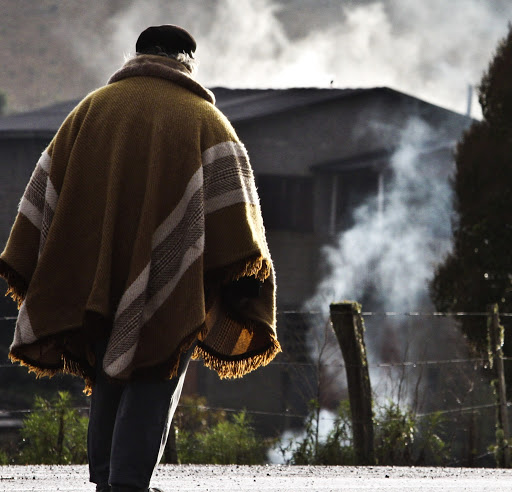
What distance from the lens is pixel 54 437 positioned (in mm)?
8180

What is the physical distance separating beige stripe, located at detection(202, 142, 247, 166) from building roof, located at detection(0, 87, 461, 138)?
542 inches

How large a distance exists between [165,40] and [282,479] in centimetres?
303

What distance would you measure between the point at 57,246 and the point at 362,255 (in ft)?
54.5

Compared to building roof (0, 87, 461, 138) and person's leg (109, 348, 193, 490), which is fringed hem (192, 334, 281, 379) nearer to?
person's leg (109, 348, 193, 490)

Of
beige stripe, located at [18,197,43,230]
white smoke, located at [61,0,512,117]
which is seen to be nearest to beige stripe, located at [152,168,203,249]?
beige stripe, located at [18,197,43,230]

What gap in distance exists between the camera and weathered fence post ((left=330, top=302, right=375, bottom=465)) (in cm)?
808

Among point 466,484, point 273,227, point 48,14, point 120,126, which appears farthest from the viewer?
point 48,14

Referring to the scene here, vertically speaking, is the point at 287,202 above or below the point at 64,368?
above

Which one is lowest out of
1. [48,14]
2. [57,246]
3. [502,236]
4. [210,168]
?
[57,246]

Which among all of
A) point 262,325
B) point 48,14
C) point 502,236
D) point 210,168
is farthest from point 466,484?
point 48,14

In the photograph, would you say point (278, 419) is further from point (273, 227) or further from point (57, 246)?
point (57, 246)

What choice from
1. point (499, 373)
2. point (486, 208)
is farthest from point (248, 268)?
point (486, 208)

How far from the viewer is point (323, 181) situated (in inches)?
783

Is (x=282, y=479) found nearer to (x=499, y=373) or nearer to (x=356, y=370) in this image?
(x=356, y=370)
